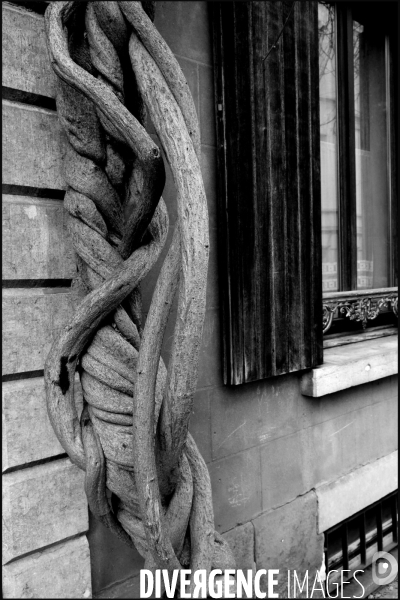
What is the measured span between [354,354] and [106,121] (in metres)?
2.20

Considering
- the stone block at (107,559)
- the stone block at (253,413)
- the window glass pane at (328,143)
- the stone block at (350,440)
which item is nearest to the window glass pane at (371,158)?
the window glass pane at (328,143)

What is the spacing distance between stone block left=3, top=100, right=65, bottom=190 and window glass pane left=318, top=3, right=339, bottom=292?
2.11 metres

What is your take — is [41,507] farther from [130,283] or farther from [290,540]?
[290,540]

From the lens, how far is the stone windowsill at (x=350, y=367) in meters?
2.79

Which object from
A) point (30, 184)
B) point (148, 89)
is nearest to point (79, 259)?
point (30, 184)

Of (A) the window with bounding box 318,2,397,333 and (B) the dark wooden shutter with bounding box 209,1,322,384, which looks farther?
(A) the window with bounding box 318,2,397,333

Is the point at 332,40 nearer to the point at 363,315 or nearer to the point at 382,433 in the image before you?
the point at 363,315

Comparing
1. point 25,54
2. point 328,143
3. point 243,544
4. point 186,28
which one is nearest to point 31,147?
point 25,54

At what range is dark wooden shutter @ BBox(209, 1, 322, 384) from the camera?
92.6 inches

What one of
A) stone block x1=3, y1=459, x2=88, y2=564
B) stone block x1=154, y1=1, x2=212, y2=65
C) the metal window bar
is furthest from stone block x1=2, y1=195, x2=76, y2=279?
the metal window bar

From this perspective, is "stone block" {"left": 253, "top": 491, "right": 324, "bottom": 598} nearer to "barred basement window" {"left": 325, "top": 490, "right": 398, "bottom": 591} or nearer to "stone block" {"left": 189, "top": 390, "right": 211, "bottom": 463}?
"barred basement window" {"left": 325, "top": 490, "right": 398, "bottom": 591}

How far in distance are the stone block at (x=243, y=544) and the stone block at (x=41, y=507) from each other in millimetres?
870

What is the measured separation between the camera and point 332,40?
11.6 feet

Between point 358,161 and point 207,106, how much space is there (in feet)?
5.95
